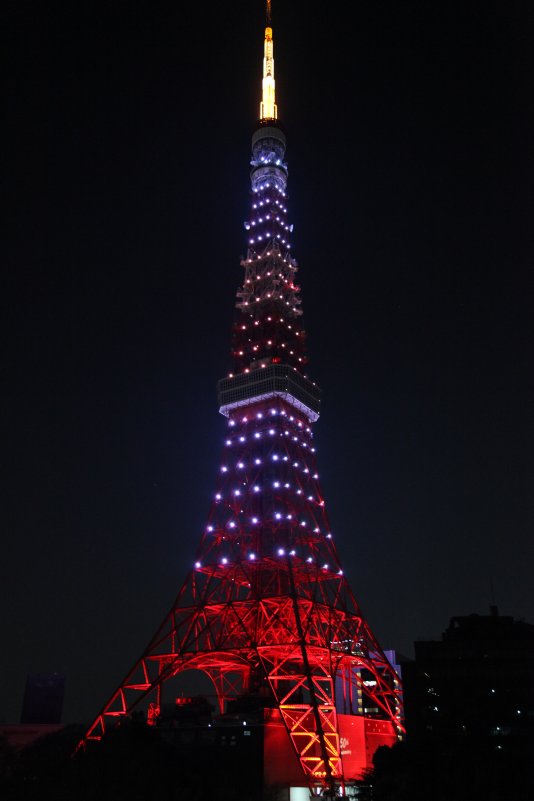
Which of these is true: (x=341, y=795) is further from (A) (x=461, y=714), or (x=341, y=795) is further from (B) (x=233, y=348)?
(B) (x=233, y=348)

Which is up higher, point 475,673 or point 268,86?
point 268,86

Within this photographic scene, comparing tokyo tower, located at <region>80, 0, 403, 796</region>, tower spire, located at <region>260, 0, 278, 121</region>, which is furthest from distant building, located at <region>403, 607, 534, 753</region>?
tower spire, located at <region>260, 0, 278, 121</region>

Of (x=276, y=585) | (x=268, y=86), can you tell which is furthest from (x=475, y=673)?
(x=268, y=86)

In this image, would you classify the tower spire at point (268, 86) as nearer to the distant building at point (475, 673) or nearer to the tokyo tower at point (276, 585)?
the tokyo tower at point (276, 585)

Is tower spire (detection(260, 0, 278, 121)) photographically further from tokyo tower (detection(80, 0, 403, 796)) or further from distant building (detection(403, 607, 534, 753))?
distant building (detection(403, 607, 534, 753))

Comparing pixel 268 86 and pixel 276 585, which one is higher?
pixel 268 86

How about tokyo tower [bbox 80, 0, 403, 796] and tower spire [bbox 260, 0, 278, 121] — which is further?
tower spire [bbox 260, 0, 278, 121]

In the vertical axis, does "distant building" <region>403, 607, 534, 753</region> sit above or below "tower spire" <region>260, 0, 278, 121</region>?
below

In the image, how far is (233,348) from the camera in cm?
6025

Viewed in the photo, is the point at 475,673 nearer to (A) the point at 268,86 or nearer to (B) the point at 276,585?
(B) the point at 276,585

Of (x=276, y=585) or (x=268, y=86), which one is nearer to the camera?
(x=276, y=585)

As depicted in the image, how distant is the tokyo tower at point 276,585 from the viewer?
1658 inches

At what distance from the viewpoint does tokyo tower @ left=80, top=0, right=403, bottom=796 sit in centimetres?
4212

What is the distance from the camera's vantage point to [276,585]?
1937 inches
